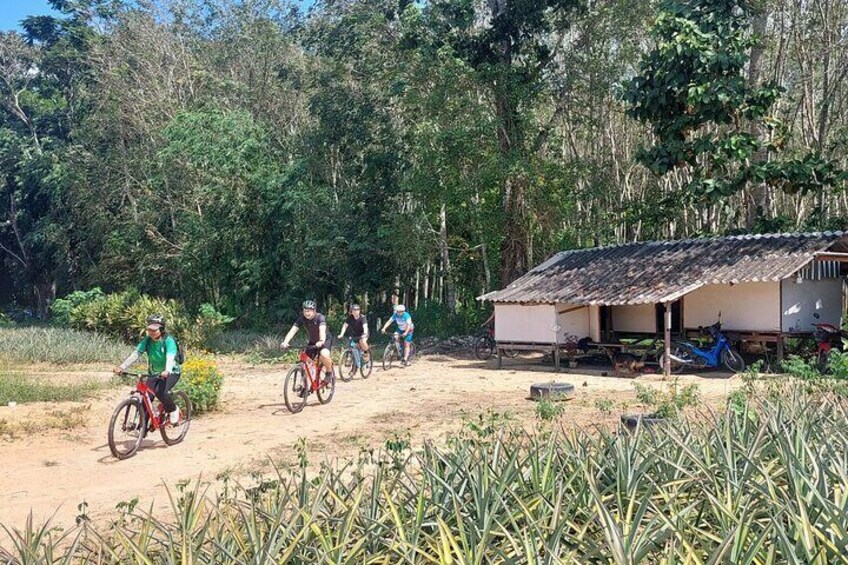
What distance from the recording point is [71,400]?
1214cm

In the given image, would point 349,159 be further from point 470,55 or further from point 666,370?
point 666,370

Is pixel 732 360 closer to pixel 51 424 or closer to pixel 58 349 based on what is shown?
pixel 51 424

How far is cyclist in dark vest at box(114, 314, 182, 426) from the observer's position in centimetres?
835

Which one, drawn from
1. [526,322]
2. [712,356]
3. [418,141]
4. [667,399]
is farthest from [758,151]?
[667,399]

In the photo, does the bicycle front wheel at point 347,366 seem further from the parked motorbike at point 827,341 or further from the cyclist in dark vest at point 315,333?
the parked motorbike at point 827,341

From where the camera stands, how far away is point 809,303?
1552 centimetres

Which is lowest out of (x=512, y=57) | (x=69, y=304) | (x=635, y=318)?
(x=635, y=318)

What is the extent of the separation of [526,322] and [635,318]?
8.87 ft

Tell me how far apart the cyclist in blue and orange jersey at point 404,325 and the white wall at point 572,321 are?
10.2 ft

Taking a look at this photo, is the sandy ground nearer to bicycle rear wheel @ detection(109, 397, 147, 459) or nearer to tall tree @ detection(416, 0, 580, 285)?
bicycle rear wheel @ detection(109, 397, 147, 459)

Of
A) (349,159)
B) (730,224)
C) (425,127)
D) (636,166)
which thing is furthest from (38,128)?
(730,224)

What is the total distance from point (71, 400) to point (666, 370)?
9903 millimetres

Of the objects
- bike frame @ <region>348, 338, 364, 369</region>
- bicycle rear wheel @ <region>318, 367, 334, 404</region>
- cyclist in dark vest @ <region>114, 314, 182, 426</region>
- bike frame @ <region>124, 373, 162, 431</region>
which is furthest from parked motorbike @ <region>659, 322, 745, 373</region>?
bike frame @ <region>124, 373, 162, 431</region>

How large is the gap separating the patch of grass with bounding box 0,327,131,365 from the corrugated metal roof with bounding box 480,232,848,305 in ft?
31.2
